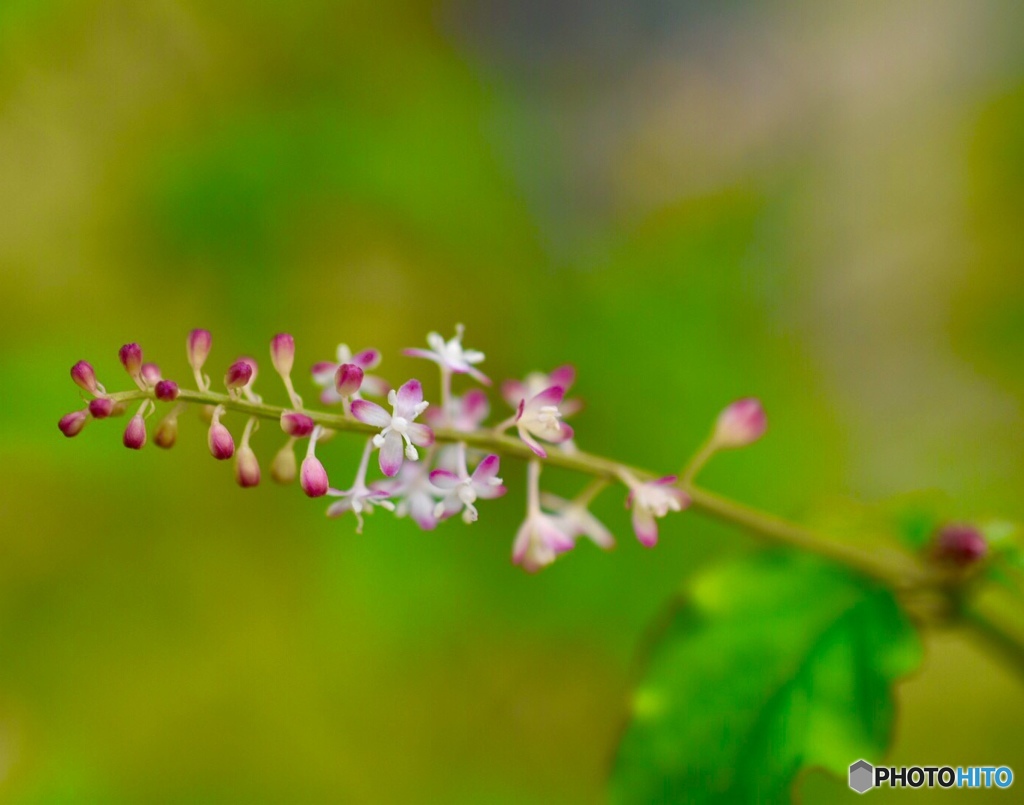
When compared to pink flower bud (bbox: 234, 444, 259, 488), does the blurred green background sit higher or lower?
higher

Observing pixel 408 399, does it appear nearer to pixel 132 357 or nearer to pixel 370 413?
pixel 370 413

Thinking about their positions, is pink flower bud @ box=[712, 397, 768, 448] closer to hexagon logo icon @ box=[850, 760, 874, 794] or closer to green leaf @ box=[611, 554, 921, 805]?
green leaf @ box=[611, 554, 921, 805]

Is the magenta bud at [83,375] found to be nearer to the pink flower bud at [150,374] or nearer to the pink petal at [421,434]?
the pink flower bud at [150,374]

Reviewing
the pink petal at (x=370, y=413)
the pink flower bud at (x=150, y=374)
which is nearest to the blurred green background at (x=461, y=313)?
the pink petal at (x=370, y=413)

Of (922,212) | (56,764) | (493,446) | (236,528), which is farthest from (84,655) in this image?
(922,212)

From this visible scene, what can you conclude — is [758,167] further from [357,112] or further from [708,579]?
[708,579]

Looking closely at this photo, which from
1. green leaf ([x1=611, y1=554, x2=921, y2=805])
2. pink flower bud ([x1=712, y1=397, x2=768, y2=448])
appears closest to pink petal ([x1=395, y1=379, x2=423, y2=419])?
pink flower bud ([x1=712, y1=397, x2=768, y2=448])

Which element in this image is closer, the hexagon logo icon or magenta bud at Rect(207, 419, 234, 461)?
magenta bud at Rect(207, 419, 234, 461)
